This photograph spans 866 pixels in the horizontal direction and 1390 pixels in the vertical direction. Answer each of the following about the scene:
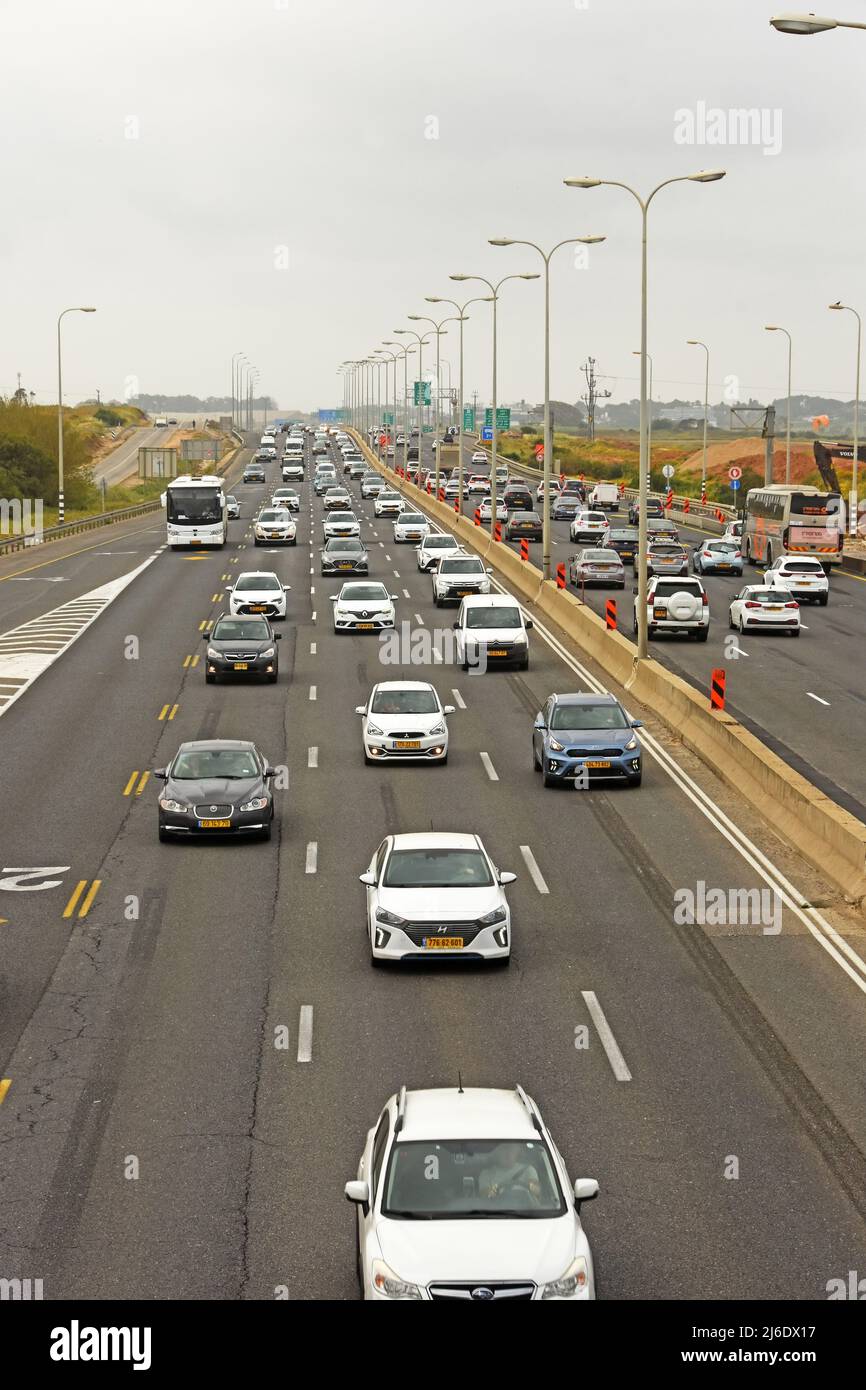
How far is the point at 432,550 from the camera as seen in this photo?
6512cm

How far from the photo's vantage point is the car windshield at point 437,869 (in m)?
20.9

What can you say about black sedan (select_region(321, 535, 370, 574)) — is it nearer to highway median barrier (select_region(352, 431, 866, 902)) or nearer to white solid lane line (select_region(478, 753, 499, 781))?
highway median barrier (select_region(352, 431, 866, 902))

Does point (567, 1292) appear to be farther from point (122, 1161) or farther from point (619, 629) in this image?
point (619, 629)

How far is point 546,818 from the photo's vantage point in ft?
92.7

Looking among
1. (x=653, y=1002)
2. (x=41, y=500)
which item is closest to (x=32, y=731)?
(x=653, y=1002)

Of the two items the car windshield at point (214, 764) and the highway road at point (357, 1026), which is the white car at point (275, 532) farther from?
the car windshield at point (214, 764)

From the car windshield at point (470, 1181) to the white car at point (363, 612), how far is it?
121 ft

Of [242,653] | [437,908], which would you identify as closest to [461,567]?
[242,653]

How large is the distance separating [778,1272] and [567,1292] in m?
2.11

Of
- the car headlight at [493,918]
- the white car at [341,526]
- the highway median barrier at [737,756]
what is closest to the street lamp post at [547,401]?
the highway median barrier at [737,756]

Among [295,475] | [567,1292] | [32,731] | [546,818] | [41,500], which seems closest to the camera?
[567,1292]

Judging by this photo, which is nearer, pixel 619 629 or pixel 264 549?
pixel 619 629

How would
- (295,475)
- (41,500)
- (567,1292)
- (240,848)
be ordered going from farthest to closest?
(295,475)
(41,500)
(240,848)
(567,1292)

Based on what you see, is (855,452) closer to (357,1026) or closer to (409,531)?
(409,531)
